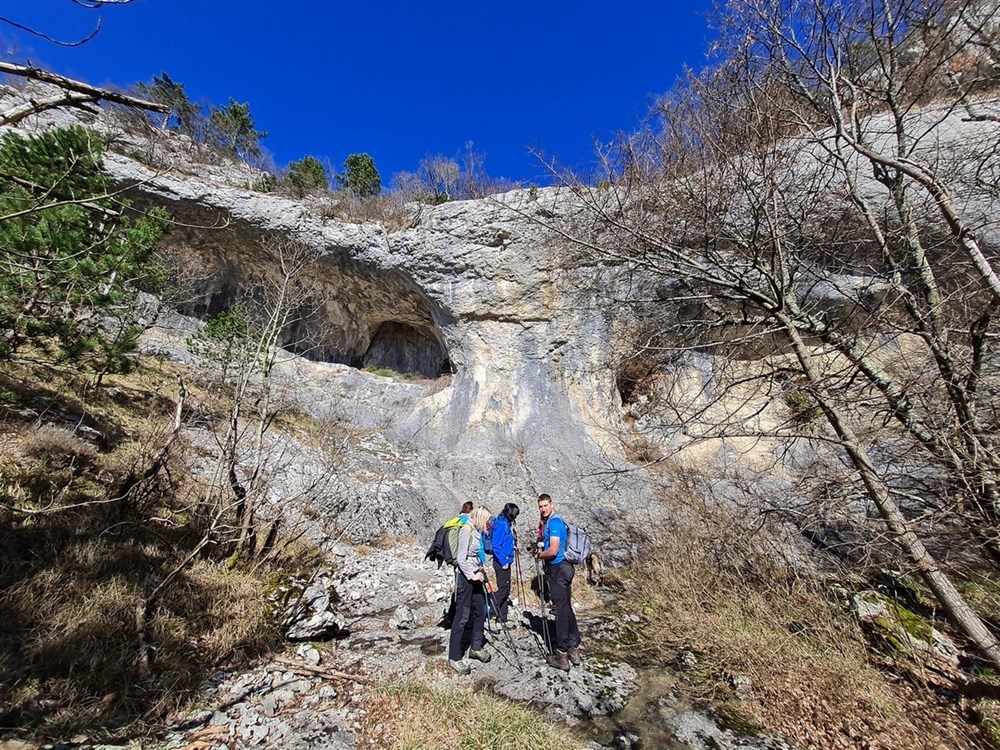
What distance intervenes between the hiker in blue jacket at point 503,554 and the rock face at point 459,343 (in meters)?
3.25

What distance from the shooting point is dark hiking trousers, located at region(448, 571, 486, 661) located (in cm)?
435

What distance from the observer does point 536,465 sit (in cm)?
976

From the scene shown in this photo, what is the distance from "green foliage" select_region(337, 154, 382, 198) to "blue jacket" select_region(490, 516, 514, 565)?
1424cm

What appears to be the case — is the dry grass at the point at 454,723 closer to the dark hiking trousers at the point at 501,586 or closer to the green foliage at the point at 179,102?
the dark hiking trousers at the point at 501,586

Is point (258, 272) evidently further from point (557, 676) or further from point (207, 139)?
point (557, 676)

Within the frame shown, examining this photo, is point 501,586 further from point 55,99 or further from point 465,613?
point 55,99

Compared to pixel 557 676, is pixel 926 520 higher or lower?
higher

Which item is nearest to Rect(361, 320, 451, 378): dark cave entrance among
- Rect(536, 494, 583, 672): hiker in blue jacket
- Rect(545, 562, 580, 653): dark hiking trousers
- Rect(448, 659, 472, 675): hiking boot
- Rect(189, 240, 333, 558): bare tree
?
Rect(189, 240, 333, 558): bare tree

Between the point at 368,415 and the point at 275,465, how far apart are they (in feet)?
12.1

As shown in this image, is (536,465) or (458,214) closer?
(536,465)

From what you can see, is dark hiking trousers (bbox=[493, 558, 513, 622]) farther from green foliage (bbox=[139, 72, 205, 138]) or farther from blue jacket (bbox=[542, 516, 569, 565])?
green foliage (bbox=[139, 72, 205, 138])

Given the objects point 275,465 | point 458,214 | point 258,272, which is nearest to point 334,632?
point 275,465

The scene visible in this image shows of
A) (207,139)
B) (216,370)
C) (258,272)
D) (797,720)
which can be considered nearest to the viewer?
(797,720)

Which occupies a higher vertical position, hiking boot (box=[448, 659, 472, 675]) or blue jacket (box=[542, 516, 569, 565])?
blue jacket (box=[542, 516, 569, 565])
